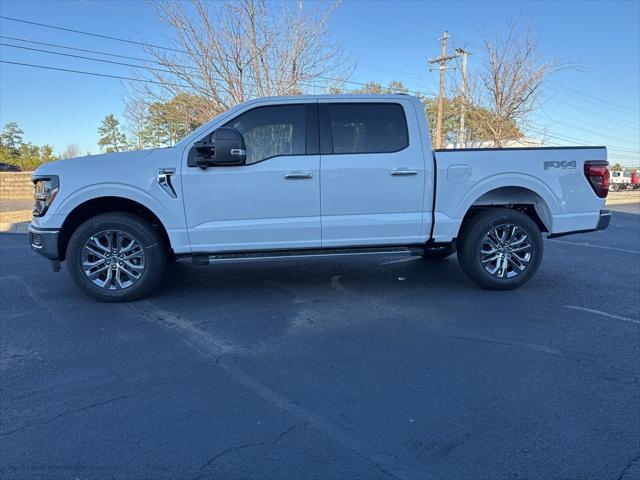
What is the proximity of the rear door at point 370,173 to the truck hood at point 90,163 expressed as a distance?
1.99 metres

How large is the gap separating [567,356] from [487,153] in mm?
2408

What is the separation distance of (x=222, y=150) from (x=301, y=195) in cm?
94

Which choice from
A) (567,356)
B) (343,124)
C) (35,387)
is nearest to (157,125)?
(343,124)

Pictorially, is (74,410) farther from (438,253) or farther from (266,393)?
(438,253)

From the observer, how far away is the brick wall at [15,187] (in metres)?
19.4

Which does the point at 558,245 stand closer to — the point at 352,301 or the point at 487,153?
the point at 487,153

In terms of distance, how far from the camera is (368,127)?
15.8 ft

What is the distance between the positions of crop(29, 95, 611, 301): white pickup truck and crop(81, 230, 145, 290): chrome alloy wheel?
12 mm

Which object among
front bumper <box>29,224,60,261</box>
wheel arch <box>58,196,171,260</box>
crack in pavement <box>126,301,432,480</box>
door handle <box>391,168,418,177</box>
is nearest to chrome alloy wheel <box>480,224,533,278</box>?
door handle <box>391,168,418,177</box>

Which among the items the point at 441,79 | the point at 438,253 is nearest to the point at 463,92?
the point at 441,79

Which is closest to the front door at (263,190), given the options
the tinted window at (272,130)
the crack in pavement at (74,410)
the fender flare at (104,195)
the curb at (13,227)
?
the tinted window at (272,130)

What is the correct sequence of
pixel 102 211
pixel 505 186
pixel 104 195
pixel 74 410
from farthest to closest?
1. pixel 505 186
2. pixel 102 211
3. pixel 104 195
4. pixel 74 410

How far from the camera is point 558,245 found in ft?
28.5

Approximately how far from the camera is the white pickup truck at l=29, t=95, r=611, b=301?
14.8ft
